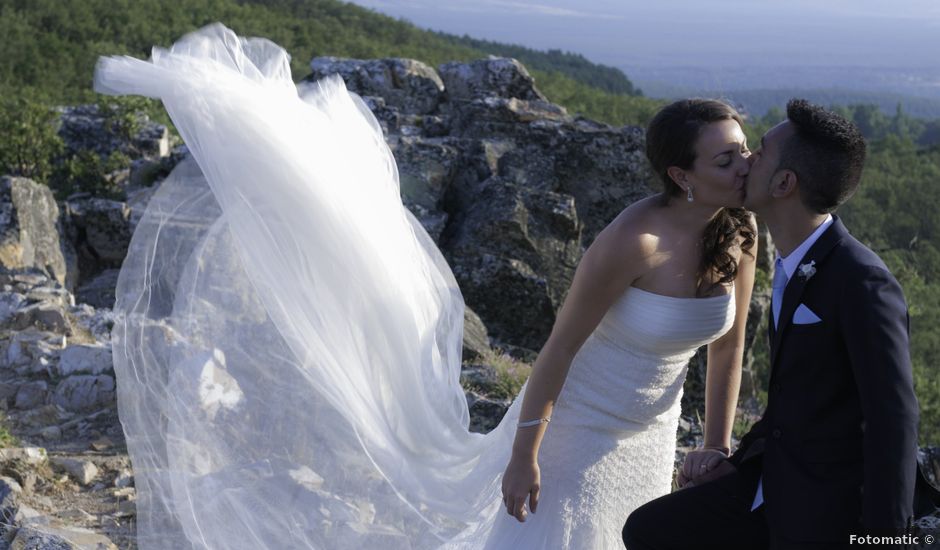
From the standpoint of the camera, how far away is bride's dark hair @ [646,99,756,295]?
2873 mm

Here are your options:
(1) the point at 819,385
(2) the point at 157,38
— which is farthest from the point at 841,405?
(2) the point at 157,38

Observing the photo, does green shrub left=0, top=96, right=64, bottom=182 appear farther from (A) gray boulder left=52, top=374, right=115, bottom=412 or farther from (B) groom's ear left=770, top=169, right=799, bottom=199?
(B) groom's ear left=770, top=169, right=799, bottom=199

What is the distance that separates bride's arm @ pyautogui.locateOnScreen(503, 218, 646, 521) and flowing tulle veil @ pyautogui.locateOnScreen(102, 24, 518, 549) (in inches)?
16.9

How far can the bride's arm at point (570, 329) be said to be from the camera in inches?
114

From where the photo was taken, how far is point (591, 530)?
10.3 ft

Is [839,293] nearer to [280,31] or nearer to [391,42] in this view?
[280,31]

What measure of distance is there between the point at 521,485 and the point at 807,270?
3.60 feet

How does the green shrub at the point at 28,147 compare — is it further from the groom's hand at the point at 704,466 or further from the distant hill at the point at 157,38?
the groom's hand at the point at 704,466

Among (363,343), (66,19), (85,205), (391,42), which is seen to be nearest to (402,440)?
(363,343)

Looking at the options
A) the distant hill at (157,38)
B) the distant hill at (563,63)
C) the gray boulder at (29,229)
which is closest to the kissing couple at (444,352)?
the gray boulder at (29,229)

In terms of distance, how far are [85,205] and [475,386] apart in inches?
194

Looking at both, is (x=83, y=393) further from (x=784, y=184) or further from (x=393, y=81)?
(x=393, y=81)

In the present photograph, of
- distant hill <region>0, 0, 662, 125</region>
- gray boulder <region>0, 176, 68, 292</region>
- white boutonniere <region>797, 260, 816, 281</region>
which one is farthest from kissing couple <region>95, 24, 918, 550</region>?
distant hill <region>0, 0, 662, 125</region>

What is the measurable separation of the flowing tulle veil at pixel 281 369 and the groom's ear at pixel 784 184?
4.35ft
